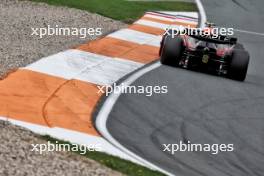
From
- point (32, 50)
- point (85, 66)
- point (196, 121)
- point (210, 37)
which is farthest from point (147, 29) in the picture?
point (196, 121)

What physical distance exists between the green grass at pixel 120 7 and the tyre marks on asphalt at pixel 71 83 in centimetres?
239

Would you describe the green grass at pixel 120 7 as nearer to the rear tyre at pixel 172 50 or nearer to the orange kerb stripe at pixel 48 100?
the rear tyre at pixel 172 50

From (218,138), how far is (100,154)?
8.56 feet

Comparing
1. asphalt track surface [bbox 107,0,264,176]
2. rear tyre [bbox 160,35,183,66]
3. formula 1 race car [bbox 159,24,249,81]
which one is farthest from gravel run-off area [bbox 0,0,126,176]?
formula 1 race car [bbox 159,24,249,81]

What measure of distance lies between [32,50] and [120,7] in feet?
24.8

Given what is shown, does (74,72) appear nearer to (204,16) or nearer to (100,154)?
(100,154)

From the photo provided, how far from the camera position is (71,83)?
40.6ft

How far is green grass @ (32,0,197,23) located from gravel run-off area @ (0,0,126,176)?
69 centimetres

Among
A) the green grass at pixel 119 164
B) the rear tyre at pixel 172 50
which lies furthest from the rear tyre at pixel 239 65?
the green grass at pixel 119 164

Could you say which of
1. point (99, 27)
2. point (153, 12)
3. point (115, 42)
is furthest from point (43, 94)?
point (153, 12)

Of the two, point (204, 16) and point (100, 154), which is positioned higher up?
point (100, 154)

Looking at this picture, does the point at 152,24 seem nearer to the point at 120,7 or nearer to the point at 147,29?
the point at 147,29

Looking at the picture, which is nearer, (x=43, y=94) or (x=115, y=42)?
(x=43, y=94)

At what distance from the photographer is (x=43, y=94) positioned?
11352mm
